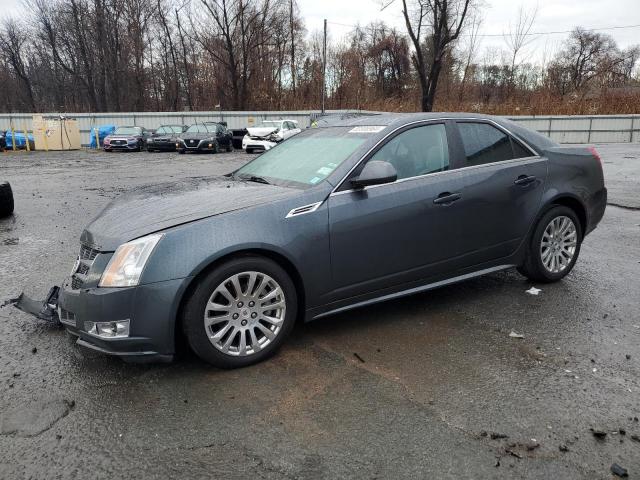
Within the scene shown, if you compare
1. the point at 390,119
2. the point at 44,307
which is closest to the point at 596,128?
the point at 390,119

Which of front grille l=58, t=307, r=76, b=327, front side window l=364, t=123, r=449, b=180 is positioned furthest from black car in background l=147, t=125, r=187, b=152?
front grille l=58, t=307, r=76, b=327

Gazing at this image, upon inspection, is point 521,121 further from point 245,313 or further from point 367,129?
point 245,313

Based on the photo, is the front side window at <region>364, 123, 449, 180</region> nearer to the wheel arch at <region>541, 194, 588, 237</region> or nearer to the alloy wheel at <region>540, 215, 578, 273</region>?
the wheel arch at <region>541, 194, 588, 237</region>

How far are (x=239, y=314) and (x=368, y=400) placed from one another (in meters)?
0.96

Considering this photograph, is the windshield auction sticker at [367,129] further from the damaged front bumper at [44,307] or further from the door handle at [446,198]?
the damaged front bumper at [44,307]

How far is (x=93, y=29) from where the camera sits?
45094mm

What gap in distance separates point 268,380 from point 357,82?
144 ft

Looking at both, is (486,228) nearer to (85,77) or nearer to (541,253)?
(541,253)

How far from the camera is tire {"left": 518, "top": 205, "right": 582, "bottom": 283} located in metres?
4.58

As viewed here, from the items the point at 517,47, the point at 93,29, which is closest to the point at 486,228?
the point at 517,47

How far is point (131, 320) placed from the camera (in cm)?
288

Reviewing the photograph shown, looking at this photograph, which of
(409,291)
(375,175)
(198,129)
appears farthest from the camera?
(198,129)

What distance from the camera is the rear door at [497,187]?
409 centimetres

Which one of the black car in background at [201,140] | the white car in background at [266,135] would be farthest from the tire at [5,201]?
the black car in background at [201,140]
